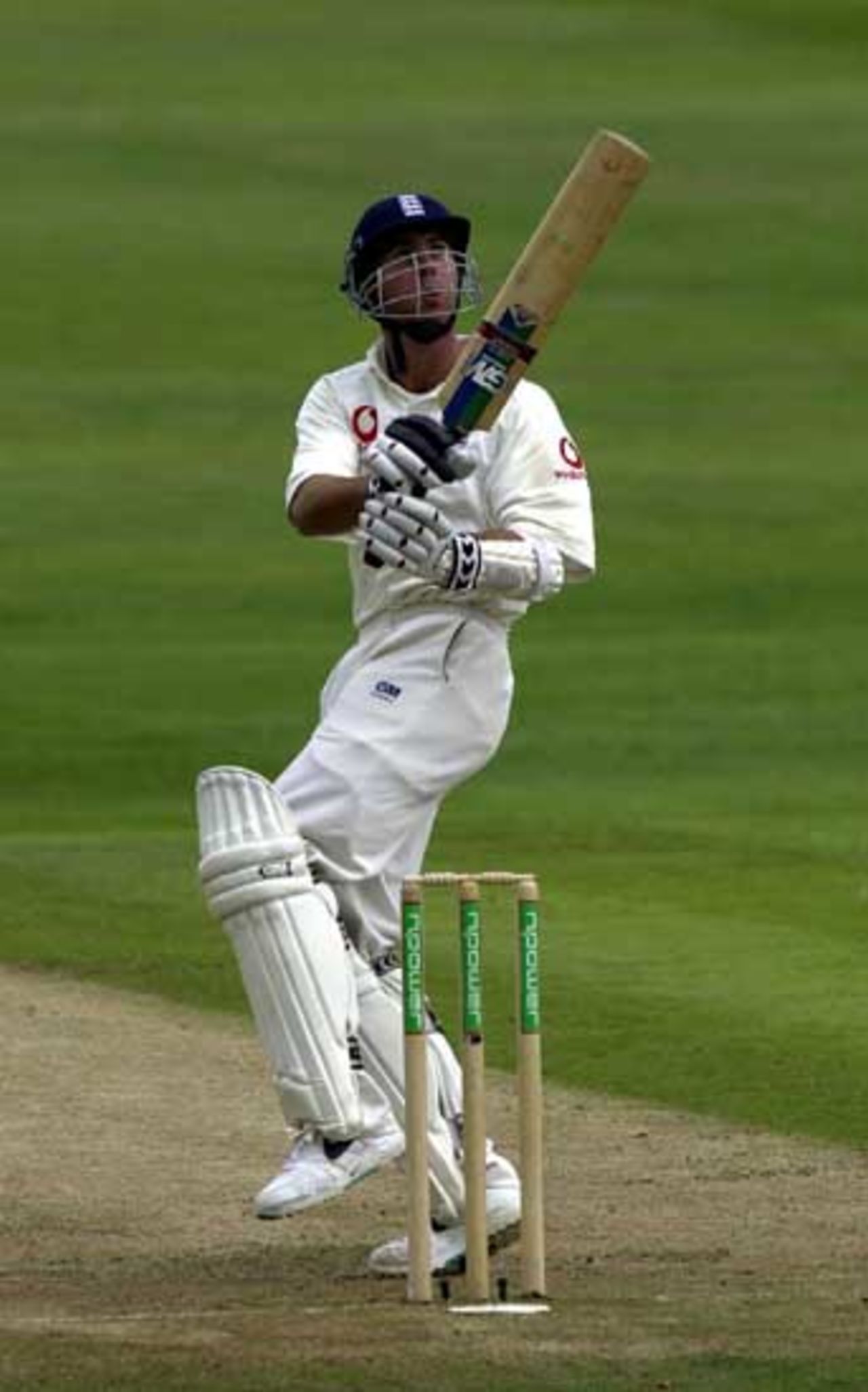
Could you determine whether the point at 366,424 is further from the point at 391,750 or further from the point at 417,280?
the point at 391,750

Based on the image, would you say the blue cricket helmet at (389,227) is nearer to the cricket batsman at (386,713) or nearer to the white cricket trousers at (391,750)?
the cricket batsman at (386,713)

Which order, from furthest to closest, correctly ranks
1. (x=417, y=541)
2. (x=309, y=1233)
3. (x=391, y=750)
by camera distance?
(x=309, y=1233), (x=391, y=750), (x=417, y=541)

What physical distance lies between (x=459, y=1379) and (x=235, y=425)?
19032mm

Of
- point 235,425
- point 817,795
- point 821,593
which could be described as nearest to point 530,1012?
point 817,795

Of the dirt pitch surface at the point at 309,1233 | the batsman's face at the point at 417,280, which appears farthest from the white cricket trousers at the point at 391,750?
the dirt pitch surface at the point at 309,1233

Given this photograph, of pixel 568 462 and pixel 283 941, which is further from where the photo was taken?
pixel 568 462

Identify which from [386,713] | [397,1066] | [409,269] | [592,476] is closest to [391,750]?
[386,713]

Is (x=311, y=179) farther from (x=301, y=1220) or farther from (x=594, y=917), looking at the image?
(x=301, y=1220)

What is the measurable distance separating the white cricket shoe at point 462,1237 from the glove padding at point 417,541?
1.06m

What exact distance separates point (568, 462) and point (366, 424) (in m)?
0.37

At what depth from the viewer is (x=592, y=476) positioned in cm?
2236

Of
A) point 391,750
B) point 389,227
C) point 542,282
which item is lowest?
point 391,750

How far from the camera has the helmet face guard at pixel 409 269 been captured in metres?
6.47

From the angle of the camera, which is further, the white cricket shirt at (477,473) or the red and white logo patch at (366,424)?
the red and white logo patch at (366,424)
